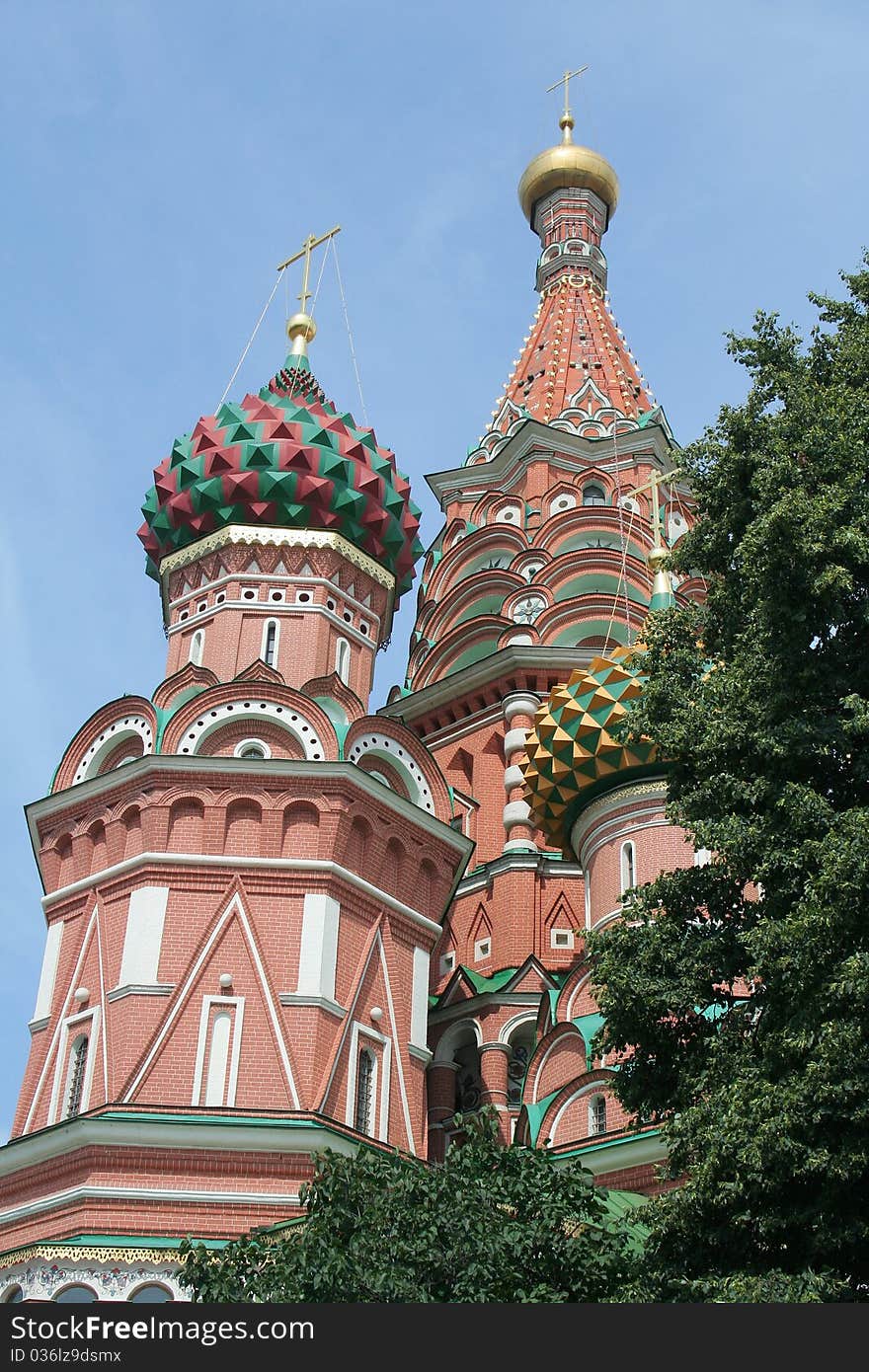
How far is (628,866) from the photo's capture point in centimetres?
1748

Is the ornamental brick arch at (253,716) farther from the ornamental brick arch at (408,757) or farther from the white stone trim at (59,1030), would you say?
the white stone trim at (59,1030)

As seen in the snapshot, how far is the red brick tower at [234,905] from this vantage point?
14.1 m

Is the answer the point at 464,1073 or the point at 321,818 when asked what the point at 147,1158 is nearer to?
the point at 321,818

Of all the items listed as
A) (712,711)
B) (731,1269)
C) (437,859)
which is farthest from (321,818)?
(731,1269)

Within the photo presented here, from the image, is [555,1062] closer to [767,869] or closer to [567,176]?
[767,869]

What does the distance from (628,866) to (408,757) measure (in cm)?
250

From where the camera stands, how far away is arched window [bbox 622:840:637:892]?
17359 mm

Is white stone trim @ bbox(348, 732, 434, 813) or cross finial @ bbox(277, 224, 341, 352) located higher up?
cross finial @ bbox(277, 224, 341, 352)

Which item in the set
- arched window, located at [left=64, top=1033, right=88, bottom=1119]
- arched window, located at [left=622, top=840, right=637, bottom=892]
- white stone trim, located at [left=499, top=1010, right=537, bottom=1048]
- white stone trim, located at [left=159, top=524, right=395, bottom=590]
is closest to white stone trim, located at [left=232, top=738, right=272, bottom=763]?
white stone trim, located at [left=159, top=524, right=395, bottom=590]

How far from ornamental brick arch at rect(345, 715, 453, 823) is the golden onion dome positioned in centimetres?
1704

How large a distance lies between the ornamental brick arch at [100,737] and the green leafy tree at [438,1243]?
7597 millimetres

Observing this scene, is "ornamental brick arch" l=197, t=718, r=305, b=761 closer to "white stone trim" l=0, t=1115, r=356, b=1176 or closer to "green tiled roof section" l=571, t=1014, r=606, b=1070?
"green tiled roof section" l=571, t=1014, r=606, b=1070

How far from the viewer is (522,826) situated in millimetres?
20953

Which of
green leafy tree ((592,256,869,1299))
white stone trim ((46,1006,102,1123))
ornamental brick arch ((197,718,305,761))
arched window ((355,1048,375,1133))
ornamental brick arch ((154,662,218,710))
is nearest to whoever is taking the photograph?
green leafy tree ((592,256,869,1299))
